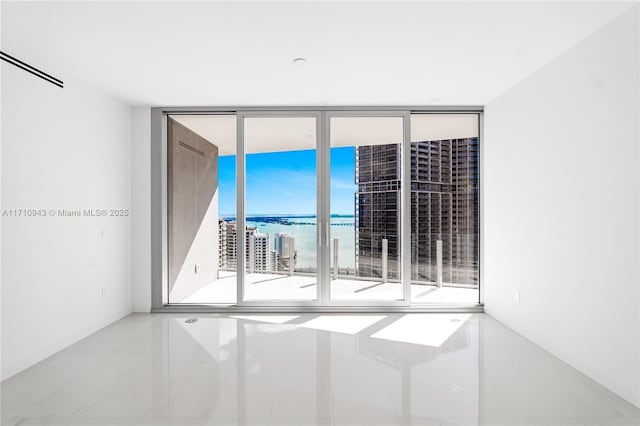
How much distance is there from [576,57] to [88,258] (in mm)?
4923

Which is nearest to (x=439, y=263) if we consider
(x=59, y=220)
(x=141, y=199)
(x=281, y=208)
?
(x=281, y=208)

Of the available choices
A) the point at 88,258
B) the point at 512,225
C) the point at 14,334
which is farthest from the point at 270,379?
the point at 512,225

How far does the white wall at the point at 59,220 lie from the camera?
2854mm

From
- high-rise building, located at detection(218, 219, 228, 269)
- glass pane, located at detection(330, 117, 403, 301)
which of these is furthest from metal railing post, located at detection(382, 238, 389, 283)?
high-rise building, located at detection(218, 219, 228, 269)

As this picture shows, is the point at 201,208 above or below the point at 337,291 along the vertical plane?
above

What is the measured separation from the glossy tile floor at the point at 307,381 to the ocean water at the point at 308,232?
1.01 m

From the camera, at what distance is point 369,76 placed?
137 inches

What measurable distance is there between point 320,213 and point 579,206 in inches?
107

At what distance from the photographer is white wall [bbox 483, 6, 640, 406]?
2445mm

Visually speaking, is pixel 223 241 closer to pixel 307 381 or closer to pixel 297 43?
pixel 307 381

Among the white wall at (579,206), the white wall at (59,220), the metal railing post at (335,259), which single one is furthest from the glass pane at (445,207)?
the white wall at (59,220)

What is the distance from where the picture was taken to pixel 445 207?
471cm

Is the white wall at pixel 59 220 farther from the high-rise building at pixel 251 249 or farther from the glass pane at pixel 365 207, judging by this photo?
the glass pane at pixel 365 207

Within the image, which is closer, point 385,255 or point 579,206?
point 579,206
